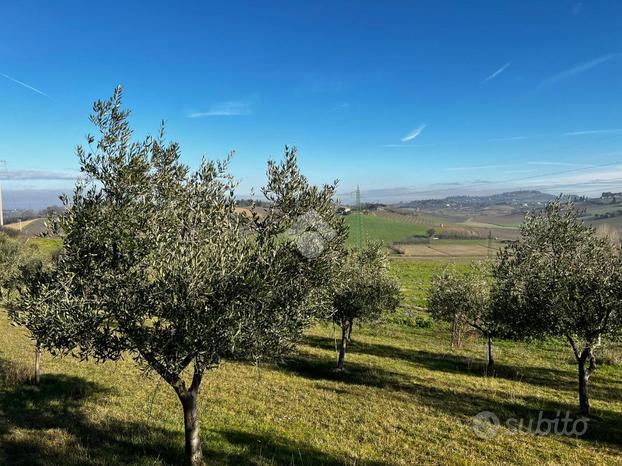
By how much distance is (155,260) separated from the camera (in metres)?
11.3

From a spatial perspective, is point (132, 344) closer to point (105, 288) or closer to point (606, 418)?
point (105, 288)

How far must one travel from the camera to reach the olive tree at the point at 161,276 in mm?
11375

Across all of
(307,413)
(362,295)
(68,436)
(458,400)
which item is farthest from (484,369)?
(68,436)

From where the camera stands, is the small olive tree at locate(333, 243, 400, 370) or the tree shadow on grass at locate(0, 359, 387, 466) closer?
the tree shadow on grass at locate(0, 359, 387, 466)

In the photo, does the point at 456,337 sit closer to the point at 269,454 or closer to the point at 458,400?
the point at 458,400

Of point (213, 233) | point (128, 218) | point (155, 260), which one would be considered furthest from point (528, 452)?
point (128, 218)

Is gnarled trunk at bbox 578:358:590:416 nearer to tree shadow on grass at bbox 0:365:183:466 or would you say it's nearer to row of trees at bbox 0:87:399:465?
row of trees at bbox 0:87:399:465

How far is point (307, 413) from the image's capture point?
21.2 metres

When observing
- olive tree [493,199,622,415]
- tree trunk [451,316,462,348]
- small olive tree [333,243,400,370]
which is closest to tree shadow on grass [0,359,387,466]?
olive tree [493,199,622,415]

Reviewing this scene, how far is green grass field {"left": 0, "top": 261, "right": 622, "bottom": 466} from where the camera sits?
15703mm

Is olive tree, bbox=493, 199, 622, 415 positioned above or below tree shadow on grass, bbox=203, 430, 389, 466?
above

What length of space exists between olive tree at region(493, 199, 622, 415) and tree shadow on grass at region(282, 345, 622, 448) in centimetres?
151

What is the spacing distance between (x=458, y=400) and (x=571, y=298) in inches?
369

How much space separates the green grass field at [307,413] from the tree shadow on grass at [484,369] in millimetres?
219
